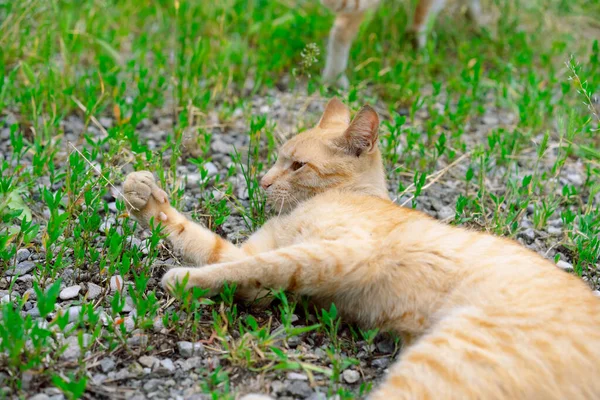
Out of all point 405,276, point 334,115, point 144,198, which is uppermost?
point 334,115

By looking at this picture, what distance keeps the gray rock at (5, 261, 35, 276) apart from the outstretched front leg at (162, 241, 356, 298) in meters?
0.69

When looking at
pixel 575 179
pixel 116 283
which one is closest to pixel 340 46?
pixel 575 179

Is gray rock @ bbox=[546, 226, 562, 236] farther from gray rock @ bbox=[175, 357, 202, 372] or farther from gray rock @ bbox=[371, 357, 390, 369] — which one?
gray rock @ bbox=[175, 357, 202, 372]

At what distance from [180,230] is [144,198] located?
23cm

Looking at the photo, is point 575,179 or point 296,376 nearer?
point 296,376

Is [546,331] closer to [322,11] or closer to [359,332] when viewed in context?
[359,332]

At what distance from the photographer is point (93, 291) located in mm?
3053

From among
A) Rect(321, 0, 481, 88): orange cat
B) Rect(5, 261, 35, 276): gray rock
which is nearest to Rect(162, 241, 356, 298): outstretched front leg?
Rect(5, 261, 35, 276): gray rock

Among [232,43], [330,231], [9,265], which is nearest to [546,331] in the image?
[330,231]

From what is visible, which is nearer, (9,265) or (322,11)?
(9,265)

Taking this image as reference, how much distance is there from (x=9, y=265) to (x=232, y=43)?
9.97 feet

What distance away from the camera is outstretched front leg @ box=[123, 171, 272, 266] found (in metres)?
3.29

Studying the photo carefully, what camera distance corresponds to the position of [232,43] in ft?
18.6

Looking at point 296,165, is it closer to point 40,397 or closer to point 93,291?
point 93,291
